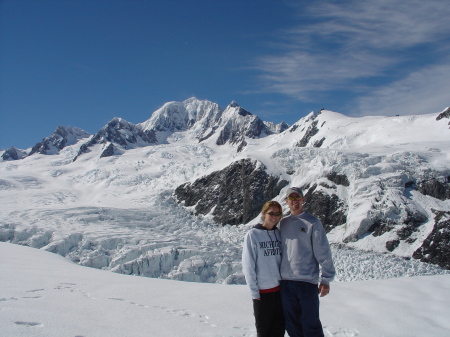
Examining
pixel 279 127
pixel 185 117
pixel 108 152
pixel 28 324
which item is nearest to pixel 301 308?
pixel 28 324

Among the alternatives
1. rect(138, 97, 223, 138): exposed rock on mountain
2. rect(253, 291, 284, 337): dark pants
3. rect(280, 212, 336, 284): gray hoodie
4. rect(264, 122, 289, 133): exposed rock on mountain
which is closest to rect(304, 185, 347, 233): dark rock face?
rect(253, 291, 284, 337): dark pants

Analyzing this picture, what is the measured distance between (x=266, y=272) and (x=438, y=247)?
23764 millimetres

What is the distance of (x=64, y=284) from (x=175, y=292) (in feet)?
9.37

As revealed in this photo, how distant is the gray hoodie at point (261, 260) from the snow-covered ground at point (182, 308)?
1380 millimetres

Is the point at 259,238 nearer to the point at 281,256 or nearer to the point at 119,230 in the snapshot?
the point at 281,256

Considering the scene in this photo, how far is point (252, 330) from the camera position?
566cm

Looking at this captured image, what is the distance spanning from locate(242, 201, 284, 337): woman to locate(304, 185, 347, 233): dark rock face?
2564 cm

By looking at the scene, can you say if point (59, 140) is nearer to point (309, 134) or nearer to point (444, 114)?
point (309, 134)

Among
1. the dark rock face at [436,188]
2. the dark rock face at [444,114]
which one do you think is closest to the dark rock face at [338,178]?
the dark rock face at [436,188]

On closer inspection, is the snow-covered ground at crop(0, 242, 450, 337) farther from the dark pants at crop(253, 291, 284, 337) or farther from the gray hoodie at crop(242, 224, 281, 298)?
the gray hoodie at crop(242, 224, 281, 298)

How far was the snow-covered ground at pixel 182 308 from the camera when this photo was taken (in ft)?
16.8

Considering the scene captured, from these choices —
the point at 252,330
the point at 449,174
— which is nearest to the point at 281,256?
the point at 252,330

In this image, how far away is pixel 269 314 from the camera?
4805mm

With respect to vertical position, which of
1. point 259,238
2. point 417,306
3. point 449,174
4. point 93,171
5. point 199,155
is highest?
point 199,155
